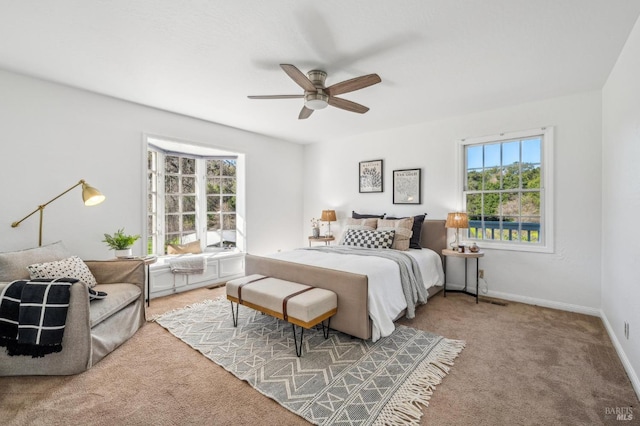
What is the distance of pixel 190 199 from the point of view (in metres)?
4.80

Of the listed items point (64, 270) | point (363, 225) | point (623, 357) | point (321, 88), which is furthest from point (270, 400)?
point (363, 225)

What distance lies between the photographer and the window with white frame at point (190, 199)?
14.5 ft

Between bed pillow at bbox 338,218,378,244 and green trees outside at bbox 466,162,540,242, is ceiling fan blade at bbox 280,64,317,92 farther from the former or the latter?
green trees outside at bbox 466,162,540,242

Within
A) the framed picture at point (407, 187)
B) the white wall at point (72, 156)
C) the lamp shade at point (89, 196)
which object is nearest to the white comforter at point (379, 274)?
the framed picture at point (407, 187)

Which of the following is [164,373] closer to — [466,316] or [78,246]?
[78,246]

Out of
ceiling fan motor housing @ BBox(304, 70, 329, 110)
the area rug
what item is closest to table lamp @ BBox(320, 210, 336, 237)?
the area rug

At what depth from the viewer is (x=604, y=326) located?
9.57ft

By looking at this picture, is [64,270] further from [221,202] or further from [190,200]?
[221,202]

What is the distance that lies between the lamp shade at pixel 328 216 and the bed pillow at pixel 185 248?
221cm

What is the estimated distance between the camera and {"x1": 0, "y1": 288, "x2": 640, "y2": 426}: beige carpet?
1.69m

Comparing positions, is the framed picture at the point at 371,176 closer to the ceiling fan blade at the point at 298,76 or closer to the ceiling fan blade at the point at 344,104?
the ceiling fan blade at the point at 344,104

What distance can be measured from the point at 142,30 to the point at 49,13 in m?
0.56

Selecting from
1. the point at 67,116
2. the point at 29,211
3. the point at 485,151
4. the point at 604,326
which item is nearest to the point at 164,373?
the point at 29,211

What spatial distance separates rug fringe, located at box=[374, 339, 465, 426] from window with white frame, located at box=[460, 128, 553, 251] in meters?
2.03
